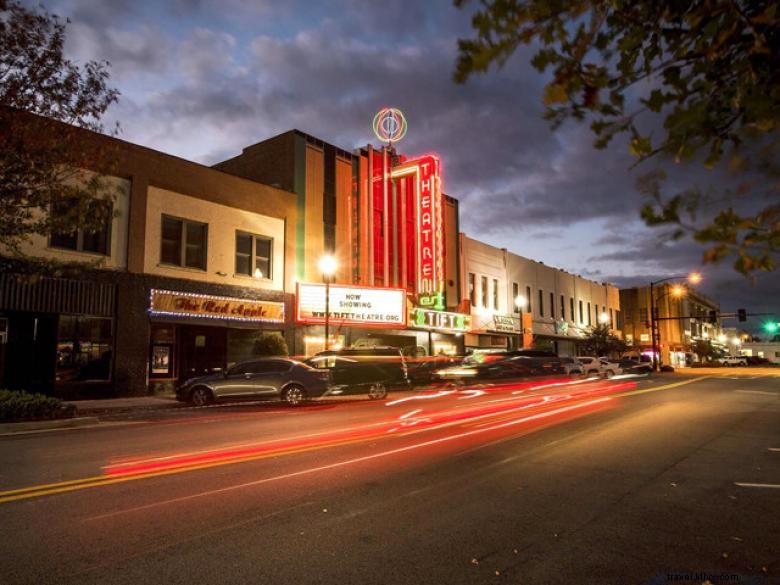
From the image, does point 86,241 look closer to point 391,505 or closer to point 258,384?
point 258,384

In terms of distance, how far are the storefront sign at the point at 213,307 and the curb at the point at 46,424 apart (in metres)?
7.83

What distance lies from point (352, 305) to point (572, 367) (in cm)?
1472

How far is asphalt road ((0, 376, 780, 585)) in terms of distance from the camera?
177 inches

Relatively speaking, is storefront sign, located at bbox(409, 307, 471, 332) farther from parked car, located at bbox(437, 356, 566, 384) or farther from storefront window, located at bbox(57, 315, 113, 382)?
storefront window, located at bbox(57, 315, 113, 382)

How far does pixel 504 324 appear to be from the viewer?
143 ft

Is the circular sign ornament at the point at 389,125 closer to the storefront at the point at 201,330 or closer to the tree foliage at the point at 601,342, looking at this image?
the storefront at the point at 201,330

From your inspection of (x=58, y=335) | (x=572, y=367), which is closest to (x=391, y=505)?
(x=58, y=335)

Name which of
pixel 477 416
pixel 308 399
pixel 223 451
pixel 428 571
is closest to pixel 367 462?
pixel 223 451

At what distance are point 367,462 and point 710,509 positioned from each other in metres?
4.45

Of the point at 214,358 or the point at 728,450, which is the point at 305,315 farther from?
the point at 728,450

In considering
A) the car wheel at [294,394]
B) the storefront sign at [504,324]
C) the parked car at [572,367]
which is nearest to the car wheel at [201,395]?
the car wheel at [294,394]

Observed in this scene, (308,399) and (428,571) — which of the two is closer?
(428,571)

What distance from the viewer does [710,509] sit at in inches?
249

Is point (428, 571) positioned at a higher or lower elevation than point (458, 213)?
lower
